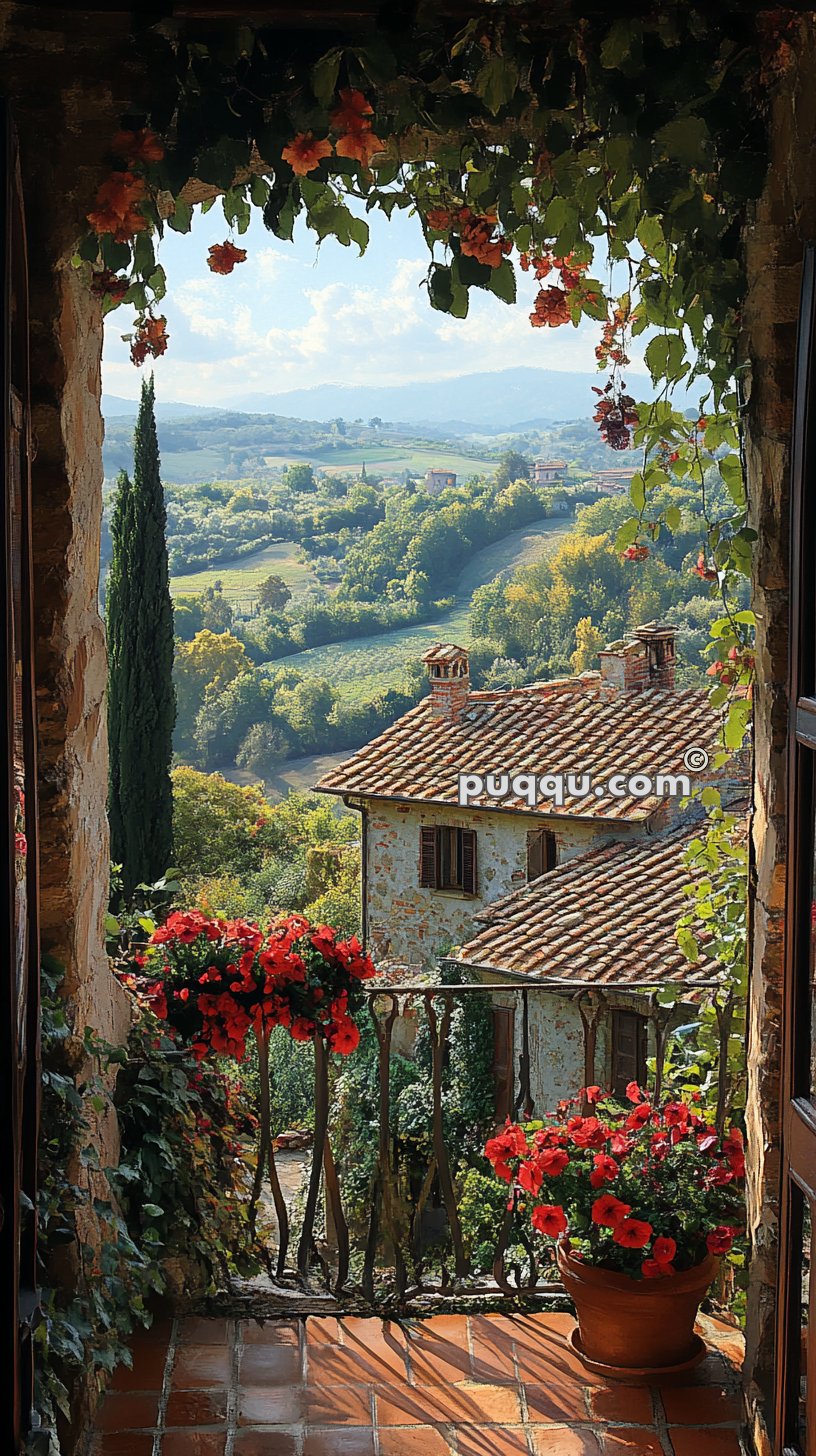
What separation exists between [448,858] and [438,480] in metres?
14.1

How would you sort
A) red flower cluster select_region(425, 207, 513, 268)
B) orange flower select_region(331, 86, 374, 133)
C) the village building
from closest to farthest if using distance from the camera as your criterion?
orange flower select_region(331, 86, 374, 133)
red flower cluster select_region(425, 207, 513, 268)
the village building

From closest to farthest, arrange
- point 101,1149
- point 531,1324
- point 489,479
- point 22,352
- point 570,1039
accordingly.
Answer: point 22,352 < point 101,1149 < point 531,1324 < point 570,1039 < point 489,479

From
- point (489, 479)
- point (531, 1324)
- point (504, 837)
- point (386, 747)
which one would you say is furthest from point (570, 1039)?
point (489, 479)

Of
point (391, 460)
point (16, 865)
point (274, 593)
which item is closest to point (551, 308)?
point (16, 865)

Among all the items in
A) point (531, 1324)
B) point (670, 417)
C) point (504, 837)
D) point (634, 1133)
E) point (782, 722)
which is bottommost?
point (504, 837)

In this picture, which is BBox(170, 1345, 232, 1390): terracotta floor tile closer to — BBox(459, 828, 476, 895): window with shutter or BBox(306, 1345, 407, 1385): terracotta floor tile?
BBox(306, 1345, 407, 1385): terracotta floor tile

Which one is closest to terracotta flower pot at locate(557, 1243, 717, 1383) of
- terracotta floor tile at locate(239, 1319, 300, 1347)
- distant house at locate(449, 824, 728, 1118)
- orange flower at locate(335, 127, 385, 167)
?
terracotta floor tile at locate(239, 1319, 300, 1347)

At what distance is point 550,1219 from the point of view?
2432 mm

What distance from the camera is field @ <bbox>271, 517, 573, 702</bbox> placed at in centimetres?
2534

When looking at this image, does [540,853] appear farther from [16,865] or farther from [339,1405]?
[16,865]

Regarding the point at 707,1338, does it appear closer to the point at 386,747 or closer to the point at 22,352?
the point at 22,352

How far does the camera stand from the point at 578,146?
80.9 inches

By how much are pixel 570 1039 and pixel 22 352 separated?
11808 mm

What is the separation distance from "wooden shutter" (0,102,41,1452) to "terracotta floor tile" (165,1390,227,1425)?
25.6 inches
